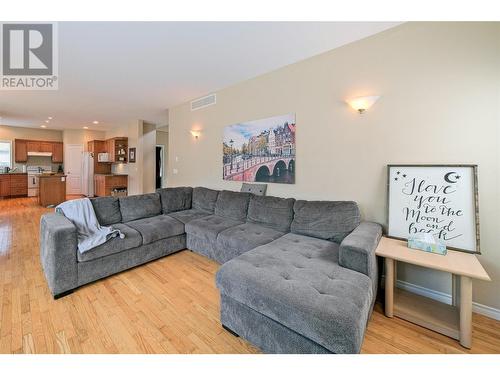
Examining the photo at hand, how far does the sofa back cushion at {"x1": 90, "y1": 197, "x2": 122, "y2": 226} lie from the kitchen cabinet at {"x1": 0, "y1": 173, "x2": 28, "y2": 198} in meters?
A: 7.75

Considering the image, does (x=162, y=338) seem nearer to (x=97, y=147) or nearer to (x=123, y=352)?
(x=123, y=352)

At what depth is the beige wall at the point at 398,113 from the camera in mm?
1736

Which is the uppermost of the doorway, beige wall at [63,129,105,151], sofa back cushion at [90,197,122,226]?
beige wall at [63,129,105,151]

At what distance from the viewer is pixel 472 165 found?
1762 millimetres

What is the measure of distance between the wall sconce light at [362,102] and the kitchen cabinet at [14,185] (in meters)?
10.6

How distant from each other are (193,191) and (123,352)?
2.71m

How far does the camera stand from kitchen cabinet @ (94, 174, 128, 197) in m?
6.88

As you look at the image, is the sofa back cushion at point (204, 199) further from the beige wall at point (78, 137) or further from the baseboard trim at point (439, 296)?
the beige wall at point (78, 137)

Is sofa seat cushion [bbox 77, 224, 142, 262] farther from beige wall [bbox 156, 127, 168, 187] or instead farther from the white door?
the white door

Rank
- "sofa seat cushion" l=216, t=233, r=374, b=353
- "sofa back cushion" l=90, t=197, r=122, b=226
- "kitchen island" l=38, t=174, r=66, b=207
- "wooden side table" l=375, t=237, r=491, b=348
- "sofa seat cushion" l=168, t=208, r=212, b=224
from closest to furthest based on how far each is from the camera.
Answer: "sofa seat cushion" l=216, t=233, r=374, b=353
"wooden side table" l=375, t=237, r=491, b=348
"sofa back cushion" l=90, t=197, r=122, b=226
"sofa seat cushion" l=168, t=208, r=212, b=224
"kitchen island" l=38, t=174, r=66, b=207

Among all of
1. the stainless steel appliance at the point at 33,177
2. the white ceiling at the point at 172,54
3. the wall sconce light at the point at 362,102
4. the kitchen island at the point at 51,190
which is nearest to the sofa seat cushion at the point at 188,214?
the white ceiling at the point at 172,54

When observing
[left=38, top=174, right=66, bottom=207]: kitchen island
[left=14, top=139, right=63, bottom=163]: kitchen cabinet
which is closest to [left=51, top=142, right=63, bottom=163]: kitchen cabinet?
[left=14, top=139, right=63, bottom=163]: kitchen cabinet
